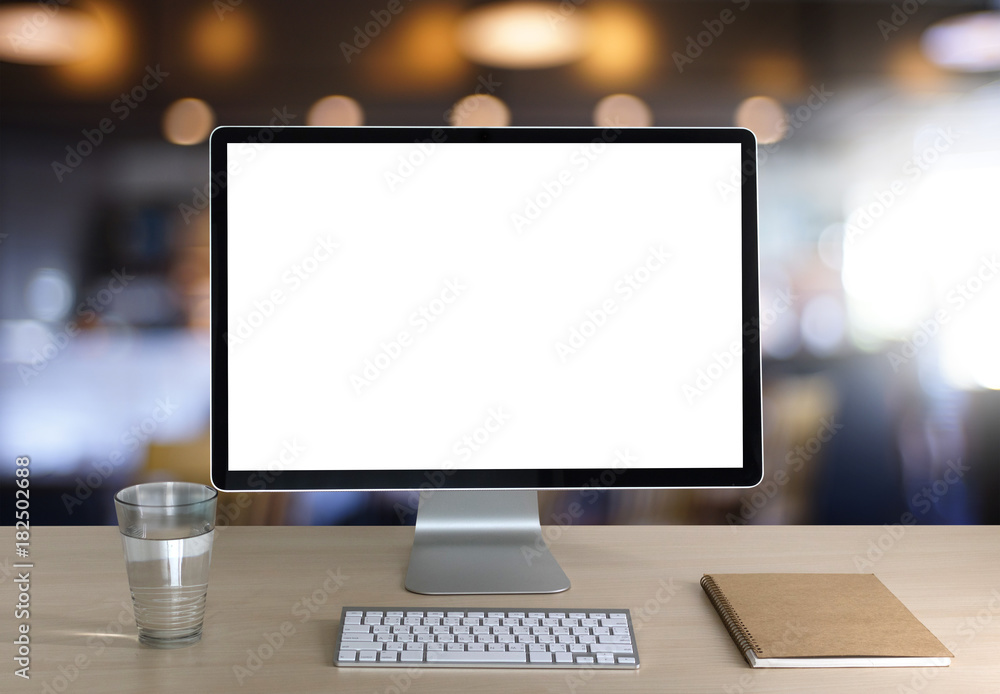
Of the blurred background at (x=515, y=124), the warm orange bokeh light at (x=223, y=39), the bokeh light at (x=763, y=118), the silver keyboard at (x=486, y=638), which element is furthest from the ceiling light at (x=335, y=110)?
the silver keyboard at (x=486, y=638)

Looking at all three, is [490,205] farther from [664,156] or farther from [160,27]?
[160,27]

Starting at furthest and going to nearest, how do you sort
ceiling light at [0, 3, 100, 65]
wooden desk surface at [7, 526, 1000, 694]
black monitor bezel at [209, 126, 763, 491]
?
1. ceiling light at [0, 3, 100, 65]
2. black monitor bezel at [209, 126, 763, 491]
3. wooden desk surface at [7, 526, 1000, 694]

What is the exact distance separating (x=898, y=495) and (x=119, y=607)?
4.02 ft


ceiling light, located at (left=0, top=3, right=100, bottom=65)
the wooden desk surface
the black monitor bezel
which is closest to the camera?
the wooden desk surface

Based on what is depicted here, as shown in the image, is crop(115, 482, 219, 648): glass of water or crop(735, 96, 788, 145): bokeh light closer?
crop(115, 482, 219, 648): glass of water

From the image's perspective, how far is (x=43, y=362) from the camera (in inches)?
50.4
